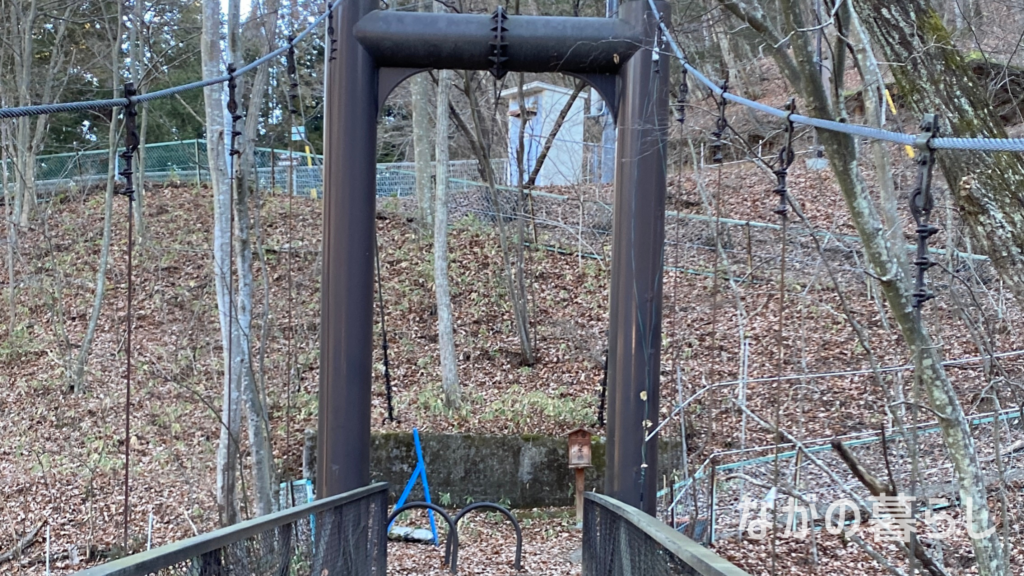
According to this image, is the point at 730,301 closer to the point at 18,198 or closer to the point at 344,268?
the point at 344,268

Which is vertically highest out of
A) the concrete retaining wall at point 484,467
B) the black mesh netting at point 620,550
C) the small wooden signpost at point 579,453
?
the black mesh netting at point 620,550

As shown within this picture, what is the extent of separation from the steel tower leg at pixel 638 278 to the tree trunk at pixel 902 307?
67 cm

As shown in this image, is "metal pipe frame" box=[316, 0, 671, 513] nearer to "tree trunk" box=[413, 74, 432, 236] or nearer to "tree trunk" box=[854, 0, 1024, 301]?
"tree trunk" box=[854, 0, 1024, 301]

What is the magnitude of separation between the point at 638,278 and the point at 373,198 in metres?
1.34

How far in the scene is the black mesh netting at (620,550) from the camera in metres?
1.86

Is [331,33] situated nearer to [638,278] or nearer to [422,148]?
[638,278]

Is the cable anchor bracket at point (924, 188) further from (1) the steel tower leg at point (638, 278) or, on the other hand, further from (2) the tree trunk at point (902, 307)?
(1) the steel tower leg at point (638, 278)

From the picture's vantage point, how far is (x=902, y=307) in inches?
144

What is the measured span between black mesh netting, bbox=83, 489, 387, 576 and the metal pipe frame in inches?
14.0

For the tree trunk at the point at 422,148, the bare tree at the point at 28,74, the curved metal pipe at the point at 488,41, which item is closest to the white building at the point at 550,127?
the tree trunk at the point at 422,148

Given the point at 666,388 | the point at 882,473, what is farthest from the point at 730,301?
the point at 882,473

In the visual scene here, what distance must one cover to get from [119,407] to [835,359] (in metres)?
8.14

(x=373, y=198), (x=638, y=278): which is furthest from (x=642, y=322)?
(x=373, y=198)

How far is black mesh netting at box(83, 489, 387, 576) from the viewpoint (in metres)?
1.66
